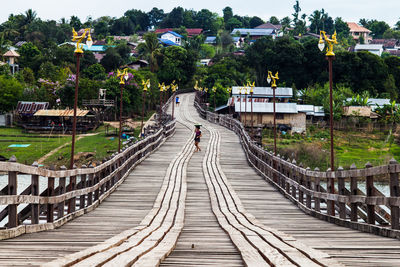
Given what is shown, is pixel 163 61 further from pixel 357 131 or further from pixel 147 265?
pixel 147 265

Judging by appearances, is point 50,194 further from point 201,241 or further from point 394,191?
point 394,191

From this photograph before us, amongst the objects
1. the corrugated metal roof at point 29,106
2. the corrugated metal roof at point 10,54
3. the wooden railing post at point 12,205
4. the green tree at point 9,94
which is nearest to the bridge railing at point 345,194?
the wooden railing post at point 12,205

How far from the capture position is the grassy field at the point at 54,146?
2171 inches

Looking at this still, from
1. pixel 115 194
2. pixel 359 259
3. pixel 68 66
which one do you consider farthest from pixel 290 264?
pixel 68 66

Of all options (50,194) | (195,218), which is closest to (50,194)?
(50,194)

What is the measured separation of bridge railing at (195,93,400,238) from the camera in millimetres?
8305

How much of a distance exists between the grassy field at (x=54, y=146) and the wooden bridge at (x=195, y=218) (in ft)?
107

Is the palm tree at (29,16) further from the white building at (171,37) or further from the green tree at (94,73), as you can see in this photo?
the green tree at (94,73)

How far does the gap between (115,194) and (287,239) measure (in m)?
9.78

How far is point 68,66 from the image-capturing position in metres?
95.3

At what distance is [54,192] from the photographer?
424 inches

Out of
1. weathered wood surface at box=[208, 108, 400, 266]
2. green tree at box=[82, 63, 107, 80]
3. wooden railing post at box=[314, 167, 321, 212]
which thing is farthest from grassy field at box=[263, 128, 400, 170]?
wooden railing post at box=[314, 167, 321, 212]

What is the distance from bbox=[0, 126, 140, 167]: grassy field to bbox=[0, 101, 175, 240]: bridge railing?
32.5 metres

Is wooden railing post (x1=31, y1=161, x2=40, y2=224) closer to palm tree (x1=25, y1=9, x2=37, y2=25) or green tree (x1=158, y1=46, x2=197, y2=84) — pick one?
green tree (x1=158, y1=46, x2=197, y2=84)
